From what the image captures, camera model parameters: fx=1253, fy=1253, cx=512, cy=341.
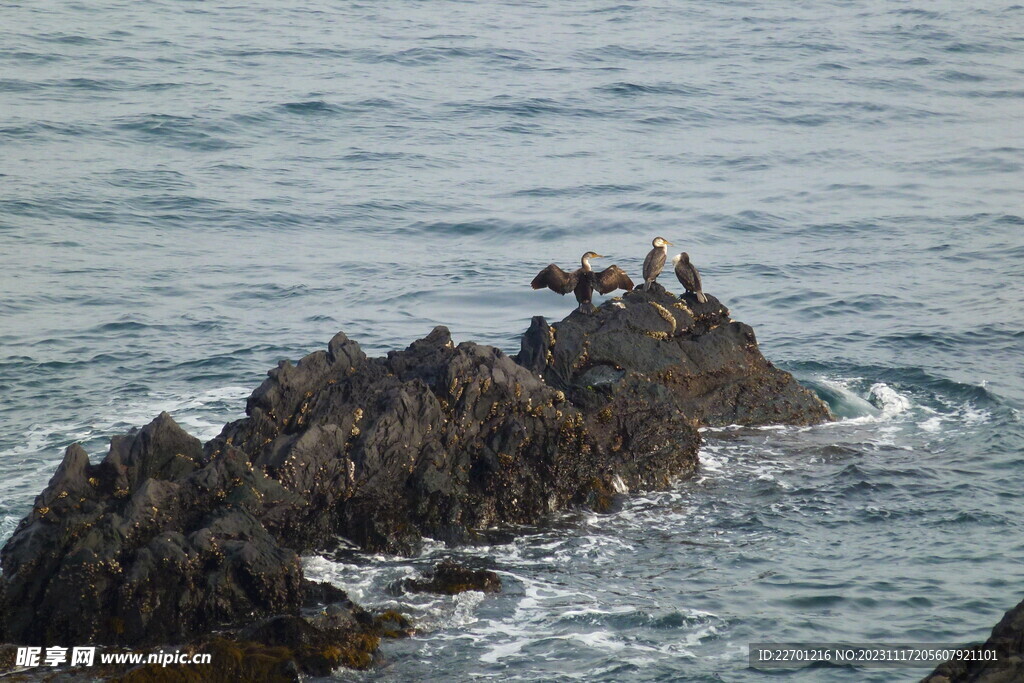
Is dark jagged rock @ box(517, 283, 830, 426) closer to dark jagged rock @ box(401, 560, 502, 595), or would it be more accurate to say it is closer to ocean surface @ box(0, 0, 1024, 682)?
ocean surface @ box(0, 0, 1024, 682)

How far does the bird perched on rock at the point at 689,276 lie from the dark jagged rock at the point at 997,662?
26.8ft

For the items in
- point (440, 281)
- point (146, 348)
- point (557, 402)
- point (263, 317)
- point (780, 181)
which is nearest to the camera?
point (557, 402)

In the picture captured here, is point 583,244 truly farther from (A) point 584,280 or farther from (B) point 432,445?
(B) point 432,445

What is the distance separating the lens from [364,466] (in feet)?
39.0

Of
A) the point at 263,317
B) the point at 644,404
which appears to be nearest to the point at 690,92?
the point at 263,317

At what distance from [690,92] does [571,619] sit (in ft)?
98.8

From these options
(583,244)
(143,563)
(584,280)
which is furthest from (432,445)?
(583,244)

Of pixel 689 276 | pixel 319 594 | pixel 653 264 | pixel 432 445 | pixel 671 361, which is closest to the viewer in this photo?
pixel 319 594

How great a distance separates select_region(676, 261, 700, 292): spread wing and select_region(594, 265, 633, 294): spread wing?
2.35 feet

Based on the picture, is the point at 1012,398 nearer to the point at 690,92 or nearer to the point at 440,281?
the point at 440,281

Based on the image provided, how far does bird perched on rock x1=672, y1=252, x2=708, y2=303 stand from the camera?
1565 centimetres

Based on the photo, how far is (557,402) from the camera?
13188 mm

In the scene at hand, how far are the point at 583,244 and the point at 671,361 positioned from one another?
34.5ft

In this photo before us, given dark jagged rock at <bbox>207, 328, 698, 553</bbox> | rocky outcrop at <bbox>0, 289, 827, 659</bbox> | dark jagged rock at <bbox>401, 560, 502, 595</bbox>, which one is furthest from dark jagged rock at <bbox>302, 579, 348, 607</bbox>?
dark jagged rock at <bbox>207, 328, 698, 553</bbox>
